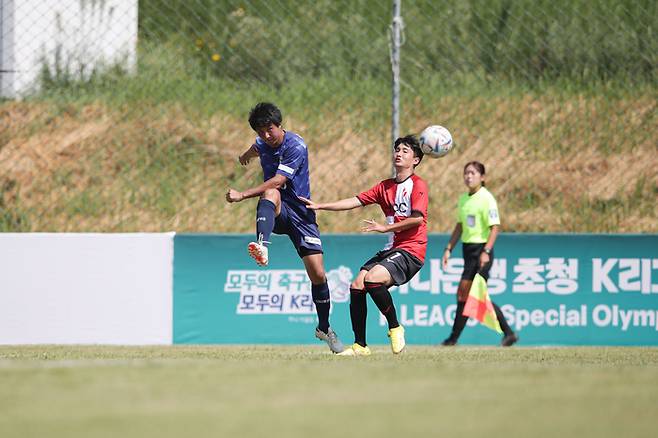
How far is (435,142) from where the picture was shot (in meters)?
9.72

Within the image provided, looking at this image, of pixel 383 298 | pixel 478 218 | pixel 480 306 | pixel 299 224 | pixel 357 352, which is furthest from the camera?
pixel 478 218

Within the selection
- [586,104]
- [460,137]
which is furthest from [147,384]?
[586,104]

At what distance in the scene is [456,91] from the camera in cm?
1681

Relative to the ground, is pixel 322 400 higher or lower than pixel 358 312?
lower

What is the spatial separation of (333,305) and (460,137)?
474cm

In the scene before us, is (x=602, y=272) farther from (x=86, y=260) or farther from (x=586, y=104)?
(x=86, y=260)

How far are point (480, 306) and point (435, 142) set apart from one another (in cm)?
261

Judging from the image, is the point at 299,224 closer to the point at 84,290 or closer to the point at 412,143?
the point at 412,143

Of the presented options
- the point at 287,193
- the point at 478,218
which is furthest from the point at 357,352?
the point at 478,218

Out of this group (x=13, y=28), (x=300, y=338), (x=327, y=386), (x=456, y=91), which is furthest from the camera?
(x=456, y=91)

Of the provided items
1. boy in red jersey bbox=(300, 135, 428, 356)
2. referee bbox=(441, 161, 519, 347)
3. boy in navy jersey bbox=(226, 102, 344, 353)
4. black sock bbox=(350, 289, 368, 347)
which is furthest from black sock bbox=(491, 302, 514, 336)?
black sock bbox=(350, 289, 368, 347)

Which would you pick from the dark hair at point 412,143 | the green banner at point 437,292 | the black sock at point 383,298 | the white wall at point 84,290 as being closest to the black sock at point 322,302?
the black sock at point 383,298

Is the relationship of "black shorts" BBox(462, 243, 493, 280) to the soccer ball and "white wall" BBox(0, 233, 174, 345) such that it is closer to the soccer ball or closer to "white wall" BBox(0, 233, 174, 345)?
the soccer ball

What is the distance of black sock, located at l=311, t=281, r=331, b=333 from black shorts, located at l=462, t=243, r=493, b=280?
2703mm
